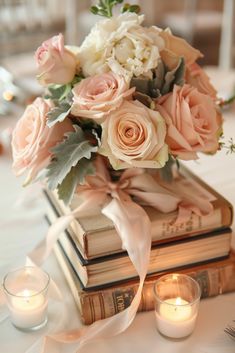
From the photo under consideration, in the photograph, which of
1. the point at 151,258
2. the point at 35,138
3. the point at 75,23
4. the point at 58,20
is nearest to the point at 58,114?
the point at 35,138

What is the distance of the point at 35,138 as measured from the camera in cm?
82

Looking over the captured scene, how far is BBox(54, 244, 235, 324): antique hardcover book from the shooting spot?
83 centimetres

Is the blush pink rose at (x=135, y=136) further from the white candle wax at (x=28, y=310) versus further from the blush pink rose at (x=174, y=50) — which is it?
the white candle wax at (x=28, y=310)

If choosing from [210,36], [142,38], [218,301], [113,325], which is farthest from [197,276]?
[210,36]

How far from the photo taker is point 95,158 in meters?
0.86

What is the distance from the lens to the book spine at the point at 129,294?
2.72 ft

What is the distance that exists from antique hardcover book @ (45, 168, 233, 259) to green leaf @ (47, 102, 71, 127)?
166mm

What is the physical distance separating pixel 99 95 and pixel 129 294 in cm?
32

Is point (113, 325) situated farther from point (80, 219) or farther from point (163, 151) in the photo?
point (163, 151)

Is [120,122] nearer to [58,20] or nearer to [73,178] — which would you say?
[73,178]

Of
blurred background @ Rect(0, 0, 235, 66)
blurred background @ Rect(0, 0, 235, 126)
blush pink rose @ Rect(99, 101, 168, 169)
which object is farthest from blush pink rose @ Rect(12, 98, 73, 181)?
blurred background @ Rect(0, 0, 235, 66)

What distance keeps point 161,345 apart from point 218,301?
0.47ft

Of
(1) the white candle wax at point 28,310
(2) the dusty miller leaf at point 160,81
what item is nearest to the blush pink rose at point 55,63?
(2) the dusty miller leaf at point 160,81

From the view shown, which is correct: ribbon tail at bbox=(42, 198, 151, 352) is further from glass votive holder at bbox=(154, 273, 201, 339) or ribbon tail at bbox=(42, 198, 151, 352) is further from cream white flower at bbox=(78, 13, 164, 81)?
cream white flower at bbox=(78, 13, 164, 81)
